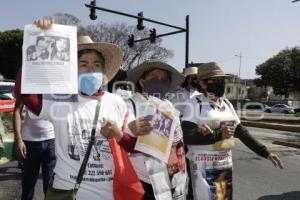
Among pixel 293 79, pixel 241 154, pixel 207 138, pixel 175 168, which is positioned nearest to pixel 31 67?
pixel 175 168

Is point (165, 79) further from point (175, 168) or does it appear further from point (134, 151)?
point (134, 151)

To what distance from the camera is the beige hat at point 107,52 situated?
2.72 metres

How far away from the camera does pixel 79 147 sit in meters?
2.47

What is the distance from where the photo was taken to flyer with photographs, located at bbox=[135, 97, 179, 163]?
266 cm

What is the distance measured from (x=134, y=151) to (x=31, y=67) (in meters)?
0.80

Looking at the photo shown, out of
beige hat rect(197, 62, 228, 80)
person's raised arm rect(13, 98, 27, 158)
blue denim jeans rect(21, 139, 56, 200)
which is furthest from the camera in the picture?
blue denim jeans rect(21, 139, 56, 200)

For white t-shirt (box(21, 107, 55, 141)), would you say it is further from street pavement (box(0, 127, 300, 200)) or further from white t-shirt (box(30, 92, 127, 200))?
white t-shirt (box(30, 92, 127, 200))

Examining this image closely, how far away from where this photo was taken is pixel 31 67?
229cm

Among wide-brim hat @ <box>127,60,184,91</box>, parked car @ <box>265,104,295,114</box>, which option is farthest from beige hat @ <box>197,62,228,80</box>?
parked car @ <box>265,104,295,114</box>

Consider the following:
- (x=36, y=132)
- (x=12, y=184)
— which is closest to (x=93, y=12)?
(x=12, y=184)

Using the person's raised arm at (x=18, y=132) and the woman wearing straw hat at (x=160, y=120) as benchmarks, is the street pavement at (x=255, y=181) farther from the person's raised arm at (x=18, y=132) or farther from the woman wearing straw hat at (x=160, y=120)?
the woman wearing straw hat at (x=160, y=120)

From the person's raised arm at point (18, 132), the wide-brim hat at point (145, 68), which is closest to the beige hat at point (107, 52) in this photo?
the wide-brim hat at point (145, 68)

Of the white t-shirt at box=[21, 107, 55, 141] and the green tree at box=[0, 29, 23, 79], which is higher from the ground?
the green tree at box=[0, 29, 23, 79]

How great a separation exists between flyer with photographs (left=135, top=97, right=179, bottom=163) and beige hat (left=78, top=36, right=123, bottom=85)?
1.09 feet
